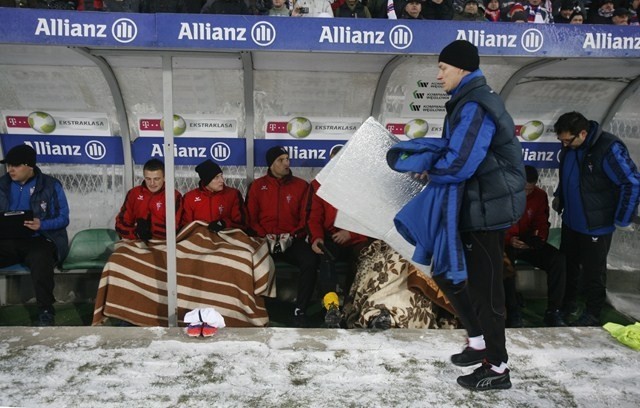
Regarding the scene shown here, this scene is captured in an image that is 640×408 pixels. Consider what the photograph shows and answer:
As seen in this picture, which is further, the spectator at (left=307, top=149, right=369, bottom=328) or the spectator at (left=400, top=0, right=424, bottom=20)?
the spectator at (left=400, top=0, right=424, bottom=20)

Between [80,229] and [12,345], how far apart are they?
210cm

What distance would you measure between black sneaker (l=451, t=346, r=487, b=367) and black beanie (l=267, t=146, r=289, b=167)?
7.44 ft

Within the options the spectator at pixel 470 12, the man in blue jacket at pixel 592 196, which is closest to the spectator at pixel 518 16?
the spectator at pixel 470 12

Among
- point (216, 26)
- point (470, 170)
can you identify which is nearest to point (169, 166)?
point (216, 26)

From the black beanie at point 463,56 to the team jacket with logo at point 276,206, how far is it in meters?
→ 2.34

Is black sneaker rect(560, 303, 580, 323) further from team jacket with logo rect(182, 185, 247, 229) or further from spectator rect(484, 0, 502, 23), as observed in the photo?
spectator rect(484, 0, 502, 23)

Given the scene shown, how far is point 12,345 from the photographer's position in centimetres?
339

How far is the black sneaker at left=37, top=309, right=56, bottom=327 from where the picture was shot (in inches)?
165

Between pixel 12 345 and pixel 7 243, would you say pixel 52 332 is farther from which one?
pixel 7 243

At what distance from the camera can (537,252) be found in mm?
4703

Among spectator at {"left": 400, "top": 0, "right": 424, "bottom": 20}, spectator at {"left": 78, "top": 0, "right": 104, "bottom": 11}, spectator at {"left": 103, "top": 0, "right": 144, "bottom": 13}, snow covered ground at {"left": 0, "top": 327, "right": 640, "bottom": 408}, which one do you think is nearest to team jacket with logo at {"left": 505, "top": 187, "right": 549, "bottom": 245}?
snow covered ground at {"left": 0, "top": 327, "right": 640, "bottom": 408}

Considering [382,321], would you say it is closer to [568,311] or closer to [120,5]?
[568,311]

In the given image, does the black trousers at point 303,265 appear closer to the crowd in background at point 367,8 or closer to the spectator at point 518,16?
the crowd in background at point 367,8

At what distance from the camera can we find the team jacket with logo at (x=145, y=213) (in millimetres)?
4719
